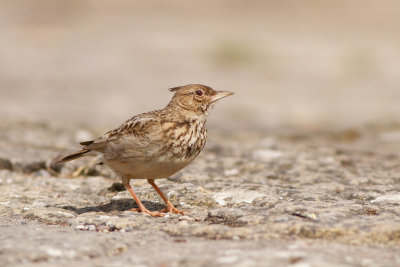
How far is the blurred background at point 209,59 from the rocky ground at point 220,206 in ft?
7.60

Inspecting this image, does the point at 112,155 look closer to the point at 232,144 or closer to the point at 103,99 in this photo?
the point at 232,144

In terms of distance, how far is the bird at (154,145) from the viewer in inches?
193

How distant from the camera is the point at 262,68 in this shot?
15.7 metres

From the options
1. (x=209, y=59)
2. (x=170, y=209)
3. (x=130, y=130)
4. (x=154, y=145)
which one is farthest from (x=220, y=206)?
(x=209, y=59)

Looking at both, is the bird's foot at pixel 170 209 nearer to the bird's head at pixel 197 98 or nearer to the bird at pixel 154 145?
the bird at pixel 154 145

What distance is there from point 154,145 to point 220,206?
0.69 meters

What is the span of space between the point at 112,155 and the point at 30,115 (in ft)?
17.1

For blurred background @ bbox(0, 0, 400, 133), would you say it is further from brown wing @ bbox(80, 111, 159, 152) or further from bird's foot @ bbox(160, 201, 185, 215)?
bird's foot @ bbox(160, 201, 185, 215)

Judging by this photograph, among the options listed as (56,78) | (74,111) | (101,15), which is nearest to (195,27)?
(101,15)

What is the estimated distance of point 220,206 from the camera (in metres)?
4.84

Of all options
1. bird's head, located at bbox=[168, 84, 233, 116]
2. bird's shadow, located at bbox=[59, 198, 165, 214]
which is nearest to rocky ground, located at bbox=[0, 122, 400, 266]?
bird's shadow, located at bbox=[59, 198, 165, 214]

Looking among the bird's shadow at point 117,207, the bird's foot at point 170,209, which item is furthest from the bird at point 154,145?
the bird's shadow at point 117,207

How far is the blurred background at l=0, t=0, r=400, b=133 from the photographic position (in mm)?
11219

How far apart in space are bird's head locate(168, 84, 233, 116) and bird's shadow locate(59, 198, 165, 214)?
0.95 meters
